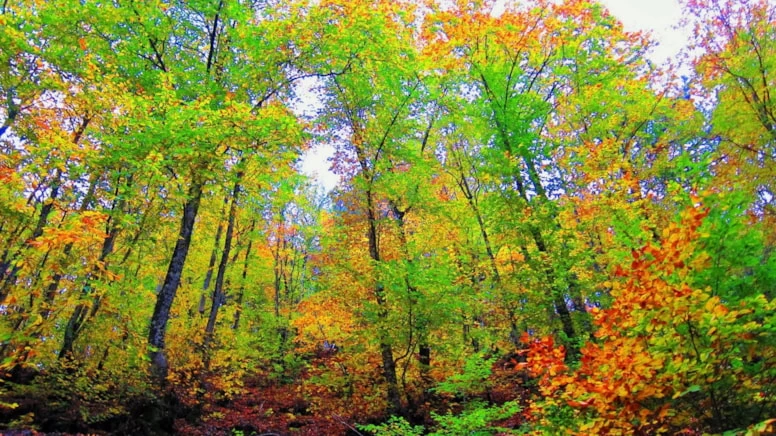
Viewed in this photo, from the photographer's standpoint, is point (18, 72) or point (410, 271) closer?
point (18, 72)

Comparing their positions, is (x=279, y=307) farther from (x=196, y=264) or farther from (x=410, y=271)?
(x=410, y=271)

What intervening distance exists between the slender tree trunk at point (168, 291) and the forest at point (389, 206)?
0.06 meters

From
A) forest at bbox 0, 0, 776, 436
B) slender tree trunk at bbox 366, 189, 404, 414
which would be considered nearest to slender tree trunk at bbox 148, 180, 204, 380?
forest at bbox 0, 0, 776, 436

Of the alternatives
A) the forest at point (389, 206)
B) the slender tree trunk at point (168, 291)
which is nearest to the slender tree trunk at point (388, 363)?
the forest at point (389, 206)

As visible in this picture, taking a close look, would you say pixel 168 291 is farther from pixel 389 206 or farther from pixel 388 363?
pixel 389 206

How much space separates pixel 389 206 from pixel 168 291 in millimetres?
7488

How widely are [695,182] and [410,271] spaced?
6845mm

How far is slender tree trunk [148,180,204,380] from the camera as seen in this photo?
8703 mm

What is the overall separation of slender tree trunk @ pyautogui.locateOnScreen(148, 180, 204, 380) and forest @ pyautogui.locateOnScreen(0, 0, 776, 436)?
2.6 inches

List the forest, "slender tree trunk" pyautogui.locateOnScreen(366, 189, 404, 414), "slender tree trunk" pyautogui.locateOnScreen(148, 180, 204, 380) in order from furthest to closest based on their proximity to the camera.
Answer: "slender tree trunk" pyautogui.locateOnScreen(366, 189, 404, 414) < "slender tree trunk" pyautogui.locateOnScreen(148, 180, 204, 380) < the forest

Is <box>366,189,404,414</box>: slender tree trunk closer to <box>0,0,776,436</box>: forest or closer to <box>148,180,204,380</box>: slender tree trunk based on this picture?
<box>0,0,776,436</box>: forest

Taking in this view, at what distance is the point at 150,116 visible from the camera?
676cm

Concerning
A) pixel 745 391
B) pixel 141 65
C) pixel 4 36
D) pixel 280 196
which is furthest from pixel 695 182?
pixel 280 196

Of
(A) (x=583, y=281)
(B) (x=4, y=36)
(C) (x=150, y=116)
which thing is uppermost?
(B) (x=4, y=36)
